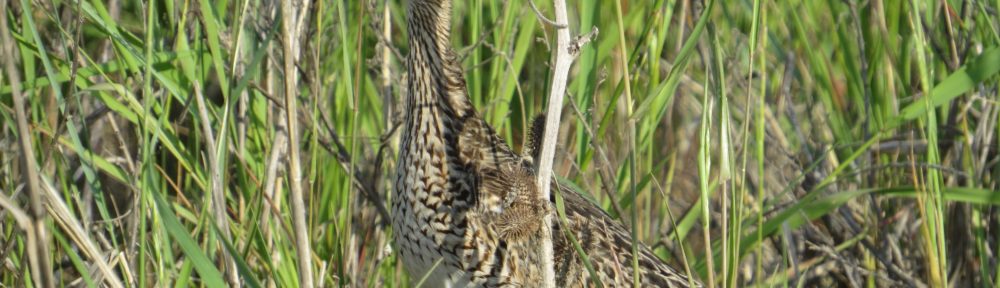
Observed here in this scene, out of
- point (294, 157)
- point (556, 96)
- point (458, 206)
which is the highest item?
point (556, 96)

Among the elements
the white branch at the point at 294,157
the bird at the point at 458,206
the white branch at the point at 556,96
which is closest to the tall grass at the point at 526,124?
the bird at the point at 458,206

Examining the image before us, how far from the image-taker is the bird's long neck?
2809 millimetres

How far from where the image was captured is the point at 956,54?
3.21m

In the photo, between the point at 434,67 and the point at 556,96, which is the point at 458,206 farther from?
the point at 556,96

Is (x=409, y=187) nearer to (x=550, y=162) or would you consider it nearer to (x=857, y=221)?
(x=550, y=162)

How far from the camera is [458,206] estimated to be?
271cm

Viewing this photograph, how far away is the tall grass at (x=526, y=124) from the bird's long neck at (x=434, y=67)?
16 cm

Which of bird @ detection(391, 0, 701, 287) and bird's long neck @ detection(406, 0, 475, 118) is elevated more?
bird's long neck @ detection(406, 0, 475, 118)

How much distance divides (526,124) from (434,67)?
453 mm

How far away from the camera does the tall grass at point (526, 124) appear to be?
281 cm

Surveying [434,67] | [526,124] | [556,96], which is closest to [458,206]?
[434,67]

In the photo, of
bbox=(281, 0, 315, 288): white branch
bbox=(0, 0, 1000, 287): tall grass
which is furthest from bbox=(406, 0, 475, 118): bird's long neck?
bbox=(281, 0, 315, 288): white branch

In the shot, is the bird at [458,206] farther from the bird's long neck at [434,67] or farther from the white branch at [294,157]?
the white branch at [294,157]

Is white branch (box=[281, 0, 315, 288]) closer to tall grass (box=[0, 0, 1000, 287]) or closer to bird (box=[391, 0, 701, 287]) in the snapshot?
tall grass (box=[0, 0, 1000, 287])
